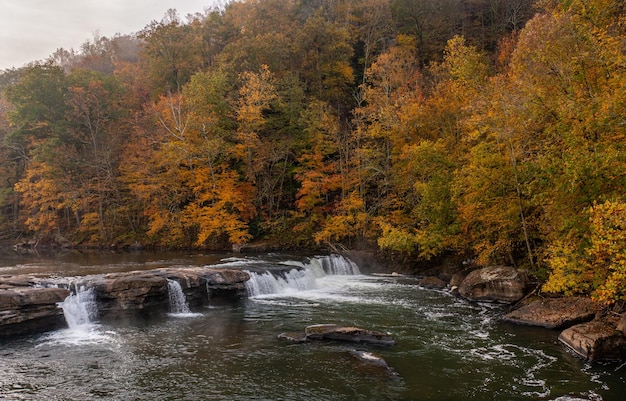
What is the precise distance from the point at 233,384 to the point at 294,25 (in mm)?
41742

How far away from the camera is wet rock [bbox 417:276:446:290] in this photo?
22239mm

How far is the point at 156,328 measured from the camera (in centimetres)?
1521

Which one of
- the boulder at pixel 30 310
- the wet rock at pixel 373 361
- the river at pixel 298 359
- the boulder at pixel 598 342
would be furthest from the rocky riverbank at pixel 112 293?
the boulder at pixel 598 342

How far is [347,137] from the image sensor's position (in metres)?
33.2

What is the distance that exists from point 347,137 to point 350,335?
71.9ft

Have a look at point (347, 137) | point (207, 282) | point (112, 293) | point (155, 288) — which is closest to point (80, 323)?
point (112, 293)

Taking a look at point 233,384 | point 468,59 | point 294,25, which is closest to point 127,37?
point 294,25

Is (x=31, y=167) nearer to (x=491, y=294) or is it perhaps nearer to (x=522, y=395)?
(x=491, y=294)

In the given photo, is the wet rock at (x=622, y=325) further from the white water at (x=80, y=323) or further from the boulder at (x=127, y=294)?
the boulder at (x=127, y=294)

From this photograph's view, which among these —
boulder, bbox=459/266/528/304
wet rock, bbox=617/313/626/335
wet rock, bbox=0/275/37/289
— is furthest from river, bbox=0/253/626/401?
wet rock, bbox=0/275/37/289

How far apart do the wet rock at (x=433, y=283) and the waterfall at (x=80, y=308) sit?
52.7ft

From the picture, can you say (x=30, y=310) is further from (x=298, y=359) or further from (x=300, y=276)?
(x=300, y=276)

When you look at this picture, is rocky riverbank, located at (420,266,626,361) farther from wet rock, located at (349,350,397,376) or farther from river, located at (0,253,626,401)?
wet rock, located at (349,350,397,376)

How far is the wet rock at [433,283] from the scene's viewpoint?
22.2 meters
